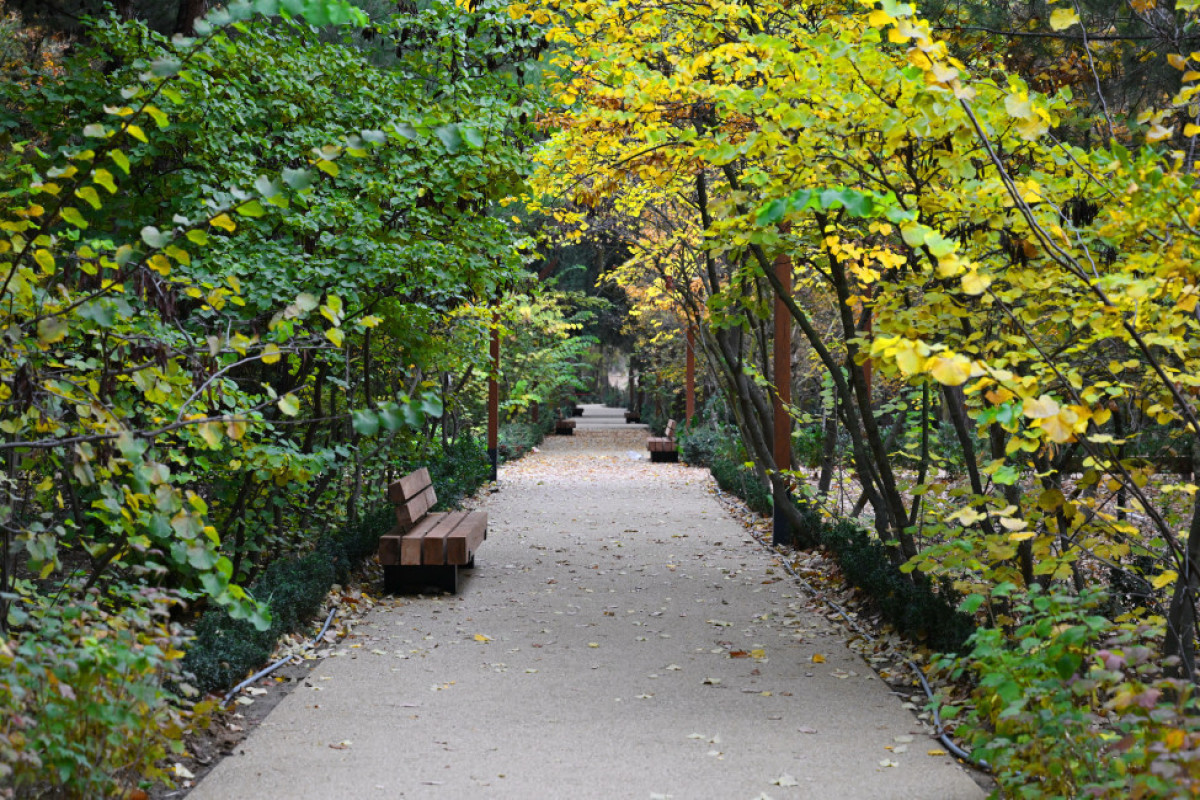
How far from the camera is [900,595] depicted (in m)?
5.81

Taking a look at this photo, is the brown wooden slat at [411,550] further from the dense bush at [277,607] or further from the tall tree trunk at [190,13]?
the tall tree trunk at [190,13]

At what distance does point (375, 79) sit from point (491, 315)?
4.60m

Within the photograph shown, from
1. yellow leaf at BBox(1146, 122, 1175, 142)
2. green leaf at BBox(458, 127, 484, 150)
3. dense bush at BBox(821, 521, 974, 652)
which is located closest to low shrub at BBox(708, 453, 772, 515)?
dense bush at BBox(821, 521, 974, 652)

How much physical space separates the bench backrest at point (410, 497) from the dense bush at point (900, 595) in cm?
323

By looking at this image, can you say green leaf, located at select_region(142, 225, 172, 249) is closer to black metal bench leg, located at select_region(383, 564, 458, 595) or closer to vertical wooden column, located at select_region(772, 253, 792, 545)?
black metal bench leg, located at select_region(383, 564, 458, 595)

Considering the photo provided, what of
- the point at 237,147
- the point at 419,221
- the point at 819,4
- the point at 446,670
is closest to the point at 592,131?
the point at 419,221

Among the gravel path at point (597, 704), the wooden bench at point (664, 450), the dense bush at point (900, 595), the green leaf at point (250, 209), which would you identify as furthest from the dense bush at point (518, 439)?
the green leaf at point (250, 209)

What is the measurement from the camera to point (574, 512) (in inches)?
486

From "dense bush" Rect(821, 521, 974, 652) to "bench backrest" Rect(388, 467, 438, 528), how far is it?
3.23 m

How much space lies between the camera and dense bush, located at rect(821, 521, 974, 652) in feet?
16.5

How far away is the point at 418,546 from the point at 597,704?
8.77 feet

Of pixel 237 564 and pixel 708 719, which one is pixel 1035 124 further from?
pixel 237 564

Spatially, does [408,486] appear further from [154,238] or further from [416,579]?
[154,238]

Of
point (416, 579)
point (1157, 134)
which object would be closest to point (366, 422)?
point (1157, 134)
